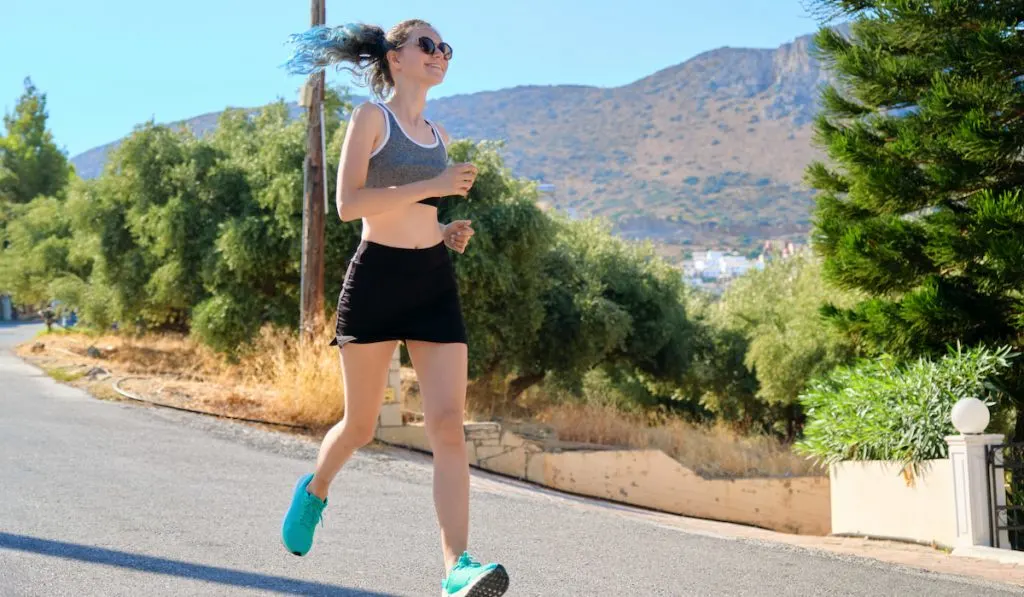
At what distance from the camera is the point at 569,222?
107ft

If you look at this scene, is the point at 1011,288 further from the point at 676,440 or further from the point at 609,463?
the point at 676,440

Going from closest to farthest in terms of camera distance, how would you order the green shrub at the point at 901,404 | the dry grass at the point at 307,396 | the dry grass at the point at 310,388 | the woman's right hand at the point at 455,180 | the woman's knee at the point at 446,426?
1. the woman's right hand at the point at 455,180
2. the woman's knee at the point at 446,426
3. the green shrub at the point at 901,404
4. the dry grass at the point at 310,388
5. the dry grass at the point at 307,396

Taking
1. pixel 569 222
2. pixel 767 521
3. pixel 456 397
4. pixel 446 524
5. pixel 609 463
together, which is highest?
pixel 569 222

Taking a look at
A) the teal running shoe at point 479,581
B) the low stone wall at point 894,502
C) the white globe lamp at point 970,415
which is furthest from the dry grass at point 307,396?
the teal running shoe at point 479,581

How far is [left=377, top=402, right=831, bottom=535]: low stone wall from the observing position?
1394 cm

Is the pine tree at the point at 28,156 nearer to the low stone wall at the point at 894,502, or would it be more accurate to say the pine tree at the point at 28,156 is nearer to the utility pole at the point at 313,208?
the utility pole at the point at 313,208

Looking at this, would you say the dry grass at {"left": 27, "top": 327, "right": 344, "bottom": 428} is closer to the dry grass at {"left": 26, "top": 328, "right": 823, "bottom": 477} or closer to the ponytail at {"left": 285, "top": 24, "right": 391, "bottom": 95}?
the dry grass at {"left": 26, "top": 328, "right": 823, "bottom": 477}

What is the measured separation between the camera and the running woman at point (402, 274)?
11.6 ft

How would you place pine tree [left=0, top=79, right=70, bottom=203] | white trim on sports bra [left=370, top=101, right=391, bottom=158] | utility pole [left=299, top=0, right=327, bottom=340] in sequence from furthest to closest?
pine tree [left=0, top=79, right=70, bottom=203] → utility pole [left=299, top=0, right=327, bottom=340] → white trim on sports bra [left=370, top=101, right=391, bottom=158]

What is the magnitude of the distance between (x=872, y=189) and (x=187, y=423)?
295 inches

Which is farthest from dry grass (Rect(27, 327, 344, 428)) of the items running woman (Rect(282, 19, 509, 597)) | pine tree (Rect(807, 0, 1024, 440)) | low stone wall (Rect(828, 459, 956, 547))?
running woman (Rect(282, 19, 509, 597))

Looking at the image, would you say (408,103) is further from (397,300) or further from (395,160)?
(397,300)

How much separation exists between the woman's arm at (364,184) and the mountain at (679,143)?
99.8 m

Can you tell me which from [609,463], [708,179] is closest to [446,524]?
[609,463]
